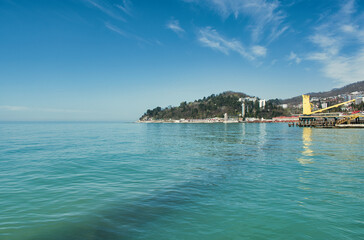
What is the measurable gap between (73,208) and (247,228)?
6.77 meters

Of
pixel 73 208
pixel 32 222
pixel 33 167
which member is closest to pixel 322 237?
pixel 73 208

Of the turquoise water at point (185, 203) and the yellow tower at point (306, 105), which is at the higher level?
the yellow tower at point (306, 105)

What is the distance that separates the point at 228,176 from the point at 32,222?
10.2 meters

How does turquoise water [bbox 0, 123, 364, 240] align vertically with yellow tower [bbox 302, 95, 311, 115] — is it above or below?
below

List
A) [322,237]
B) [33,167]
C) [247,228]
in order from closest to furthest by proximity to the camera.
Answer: [322,237]
[247,228]
[33,167]

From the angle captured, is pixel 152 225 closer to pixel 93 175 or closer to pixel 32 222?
pixel 32 222

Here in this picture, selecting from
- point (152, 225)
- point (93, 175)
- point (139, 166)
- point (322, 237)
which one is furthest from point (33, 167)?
point (322, 237)

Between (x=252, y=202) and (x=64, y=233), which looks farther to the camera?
(x=252, y=202)

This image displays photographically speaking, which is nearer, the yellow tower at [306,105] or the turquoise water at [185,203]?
the turquoise water at [185,203]

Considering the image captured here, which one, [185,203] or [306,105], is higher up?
[306,105]

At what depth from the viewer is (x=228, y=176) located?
13.6m

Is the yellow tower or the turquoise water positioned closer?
the turquoise water

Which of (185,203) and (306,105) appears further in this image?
(306,105)

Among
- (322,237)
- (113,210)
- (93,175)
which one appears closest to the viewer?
(322,237)
